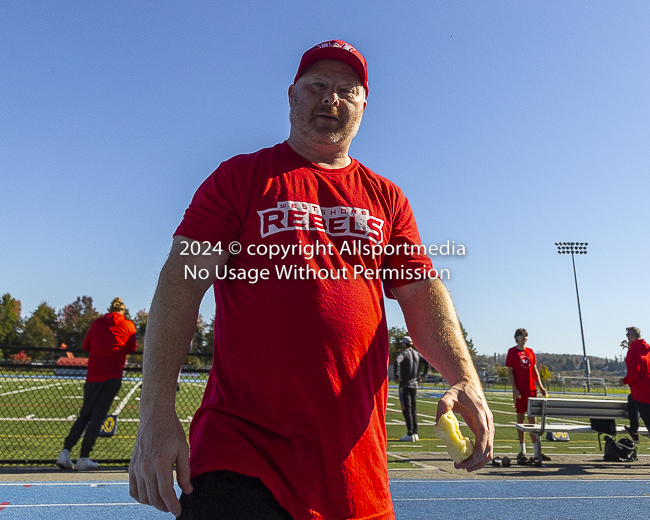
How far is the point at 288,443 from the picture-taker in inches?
58.2

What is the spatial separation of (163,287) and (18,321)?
93987 millimetres

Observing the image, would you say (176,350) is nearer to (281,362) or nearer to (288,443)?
(281,362)

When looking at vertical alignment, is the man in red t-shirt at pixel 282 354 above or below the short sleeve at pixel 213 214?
below

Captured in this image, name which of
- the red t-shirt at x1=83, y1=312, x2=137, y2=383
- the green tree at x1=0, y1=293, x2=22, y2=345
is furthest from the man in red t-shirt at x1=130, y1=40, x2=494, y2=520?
the green tree at x1=0, y1=293, x2=22, y2=345

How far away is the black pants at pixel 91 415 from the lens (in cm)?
705

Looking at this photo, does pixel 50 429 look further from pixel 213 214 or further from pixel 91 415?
pixel 213 214

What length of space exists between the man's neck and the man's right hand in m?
0.97

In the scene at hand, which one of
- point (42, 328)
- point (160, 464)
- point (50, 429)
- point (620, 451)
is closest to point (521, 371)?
point (620, 451)

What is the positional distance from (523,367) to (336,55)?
880 centimetres

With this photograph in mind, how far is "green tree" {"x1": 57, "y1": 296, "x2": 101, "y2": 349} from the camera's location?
81.3 m

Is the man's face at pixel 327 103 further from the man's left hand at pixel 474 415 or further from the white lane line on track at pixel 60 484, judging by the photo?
the white lane line on track at pixel 60 484

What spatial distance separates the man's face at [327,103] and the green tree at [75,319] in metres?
86.5

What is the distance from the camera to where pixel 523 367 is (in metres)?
9.56

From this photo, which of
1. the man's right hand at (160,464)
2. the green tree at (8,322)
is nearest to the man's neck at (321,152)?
the man's right hand at (160,464)
